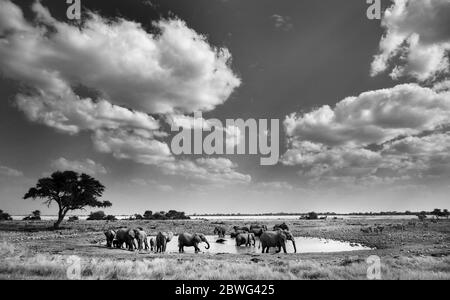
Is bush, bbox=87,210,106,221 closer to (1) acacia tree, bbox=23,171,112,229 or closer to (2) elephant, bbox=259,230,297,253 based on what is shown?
(1) acacia tree, bbox=23,171,112,229

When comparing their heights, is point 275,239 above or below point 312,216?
above

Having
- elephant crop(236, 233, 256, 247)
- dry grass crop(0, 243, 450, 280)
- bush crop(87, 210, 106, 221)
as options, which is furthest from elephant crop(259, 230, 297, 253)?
bush crop(87, 210, 106, 221)

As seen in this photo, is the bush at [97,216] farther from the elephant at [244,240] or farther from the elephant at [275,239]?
the elephant at [275,239]

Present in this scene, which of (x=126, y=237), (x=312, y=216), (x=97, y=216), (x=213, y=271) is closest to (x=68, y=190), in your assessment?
(x=126, y=237)

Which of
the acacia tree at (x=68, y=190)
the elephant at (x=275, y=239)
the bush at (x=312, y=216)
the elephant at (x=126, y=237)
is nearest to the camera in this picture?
the elephant at (x=275, y=239)

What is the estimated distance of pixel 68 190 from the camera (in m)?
58.2

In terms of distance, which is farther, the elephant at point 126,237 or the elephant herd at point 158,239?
the elephant at point 126,237

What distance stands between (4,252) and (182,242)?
14.0 metres

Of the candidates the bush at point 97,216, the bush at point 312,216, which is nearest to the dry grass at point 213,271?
the bush at point 97,216

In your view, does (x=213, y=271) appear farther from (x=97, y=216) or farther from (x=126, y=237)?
(x=97, y=216)

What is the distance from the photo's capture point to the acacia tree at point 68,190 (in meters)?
56.7

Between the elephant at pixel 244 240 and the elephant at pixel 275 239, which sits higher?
the elephant at pixel 275 239
